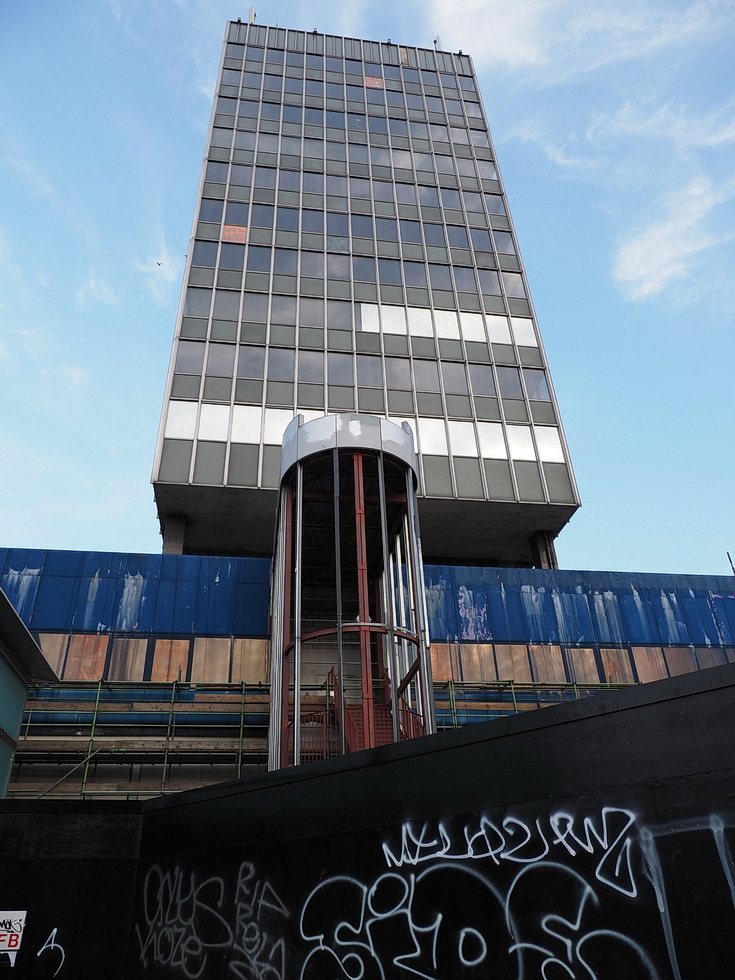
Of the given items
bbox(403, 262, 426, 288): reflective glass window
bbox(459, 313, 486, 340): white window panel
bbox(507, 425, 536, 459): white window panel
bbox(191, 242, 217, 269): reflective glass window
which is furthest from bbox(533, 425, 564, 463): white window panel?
bbox(191, 242, 217, 269): reflective glass window

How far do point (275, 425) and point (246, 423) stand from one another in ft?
3.73

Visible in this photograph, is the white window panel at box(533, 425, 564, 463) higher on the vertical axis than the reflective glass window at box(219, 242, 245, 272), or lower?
lower

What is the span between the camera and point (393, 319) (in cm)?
3136

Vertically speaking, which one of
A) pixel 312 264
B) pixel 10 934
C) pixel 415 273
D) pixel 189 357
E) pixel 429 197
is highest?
pixel 429 197

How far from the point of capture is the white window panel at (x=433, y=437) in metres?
27.4

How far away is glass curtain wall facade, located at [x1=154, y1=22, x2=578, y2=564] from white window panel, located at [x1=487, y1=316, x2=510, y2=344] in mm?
92

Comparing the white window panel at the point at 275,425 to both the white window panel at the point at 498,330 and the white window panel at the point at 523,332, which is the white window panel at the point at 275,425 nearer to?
the white window panel at the point at 498,330

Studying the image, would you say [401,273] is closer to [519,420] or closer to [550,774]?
[519,420]

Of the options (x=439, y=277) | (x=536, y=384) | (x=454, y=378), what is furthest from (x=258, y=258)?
(x=536, y=384)

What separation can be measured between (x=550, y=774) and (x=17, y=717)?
1171 centimetres

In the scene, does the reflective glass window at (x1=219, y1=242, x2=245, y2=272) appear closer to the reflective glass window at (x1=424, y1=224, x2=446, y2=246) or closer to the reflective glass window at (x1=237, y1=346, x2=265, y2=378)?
the reflective glass window at (x1=237, y1=346, x2=265, y2=378)

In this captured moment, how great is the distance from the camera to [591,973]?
4.12 m

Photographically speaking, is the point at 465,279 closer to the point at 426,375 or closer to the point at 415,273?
the point at 415,273

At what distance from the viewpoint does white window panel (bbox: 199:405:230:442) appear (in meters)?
26.7
